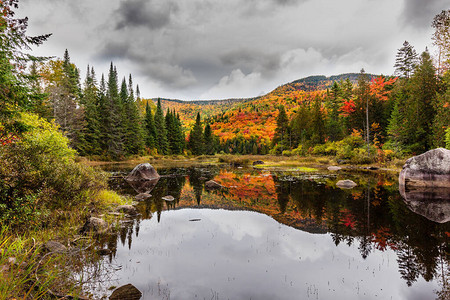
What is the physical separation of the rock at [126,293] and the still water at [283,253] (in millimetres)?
203

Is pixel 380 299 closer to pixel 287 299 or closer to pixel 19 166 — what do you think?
pixel 287 299

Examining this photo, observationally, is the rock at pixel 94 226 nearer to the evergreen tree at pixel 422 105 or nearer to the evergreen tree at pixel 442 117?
the evergreen tree at pixel 442 117

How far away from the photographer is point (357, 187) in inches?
680

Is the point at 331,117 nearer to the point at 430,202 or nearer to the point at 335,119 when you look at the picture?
the point at 335,119

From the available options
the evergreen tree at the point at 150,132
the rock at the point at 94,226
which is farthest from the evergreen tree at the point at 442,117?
the evergreen tree at the point at 150,132

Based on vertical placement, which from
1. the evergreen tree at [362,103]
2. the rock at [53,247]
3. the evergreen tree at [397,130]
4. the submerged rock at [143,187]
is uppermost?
the evergreen tree at [362,103]

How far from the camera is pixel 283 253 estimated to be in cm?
683

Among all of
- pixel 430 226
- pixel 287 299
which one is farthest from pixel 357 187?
pixel 287 299

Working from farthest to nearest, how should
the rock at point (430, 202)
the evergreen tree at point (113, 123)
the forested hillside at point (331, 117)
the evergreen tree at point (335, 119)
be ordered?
1. the evergreen tree at point (335, 119)
2. the evergreen tree at point (113, 123)
3. the forested hillside at point (331, 117)
4. the rock at point (430, 202)

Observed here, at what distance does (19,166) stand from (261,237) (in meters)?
8.10

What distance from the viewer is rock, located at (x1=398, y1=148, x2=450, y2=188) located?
51.0 ft

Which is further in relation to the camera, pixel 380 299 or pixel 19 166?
pixel 19 166

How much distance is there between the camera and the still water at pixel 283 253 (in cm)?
491

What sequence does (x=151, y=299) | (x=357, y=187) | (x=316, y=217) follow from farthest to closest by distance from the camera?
1. (x=357, y=187)
2. (x=316, y=217)
3. (x=151, y=299)
